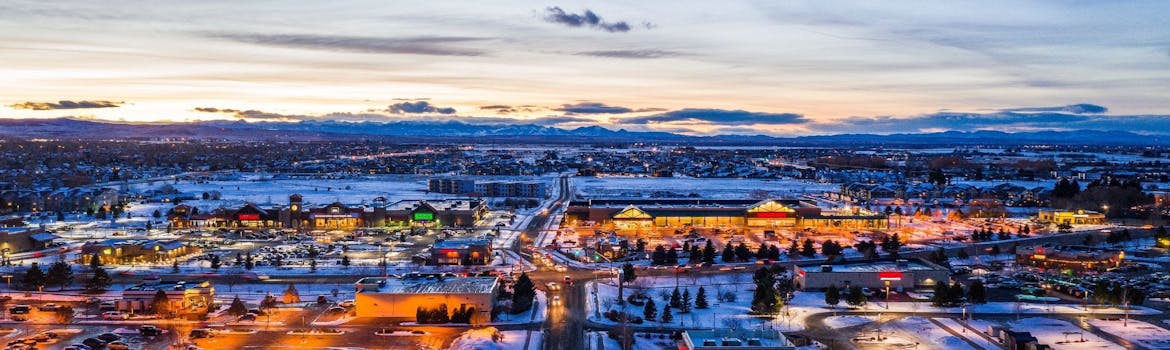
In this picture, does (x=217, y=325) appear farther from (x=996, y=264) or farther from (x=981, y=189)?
(x=981, y=189)

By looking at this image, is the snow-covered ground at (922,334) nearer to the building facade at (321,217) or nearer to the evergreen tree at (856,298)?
the evergreen tree at (856,298)

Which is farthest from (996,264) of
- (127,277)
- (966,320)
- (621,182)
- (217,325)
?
(621,182)

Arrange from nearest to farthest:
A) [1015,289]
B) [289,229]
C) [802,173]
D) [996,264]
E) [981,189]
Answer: [1015,289]
[996,264]
[289,229]
[981,189]
[802,173]

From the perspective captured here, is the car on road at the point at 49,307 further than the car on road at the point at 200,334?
Yes

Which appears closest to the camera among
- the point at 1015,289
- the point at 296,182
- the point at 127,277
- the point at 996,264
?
the point at 1015,289

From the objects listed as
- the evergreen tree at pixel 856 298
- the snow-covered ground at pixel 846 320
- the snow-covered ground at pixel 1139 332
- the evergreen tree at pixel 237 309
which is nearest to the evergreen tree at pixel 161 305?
the evergreen tree at pixel 237 309
